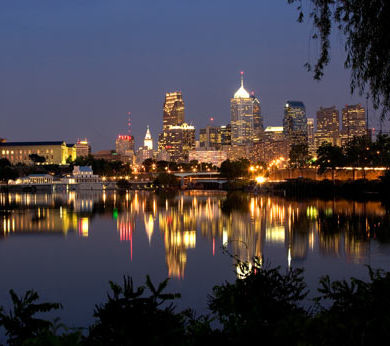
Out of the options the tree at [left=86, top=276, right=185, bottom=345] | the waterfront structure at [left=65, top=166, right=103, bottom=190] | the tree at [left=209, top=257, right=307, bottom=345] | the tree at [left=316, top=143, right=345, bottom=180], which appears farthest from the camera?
the waterfront structure at [left=65, top=166, right=103, bottom=190]

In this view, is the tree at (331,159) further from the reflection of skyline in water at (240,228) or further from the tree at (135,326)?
the tree at (135,326)

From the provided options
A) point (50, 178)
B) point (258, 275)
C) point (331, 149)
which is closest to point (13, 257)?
point (258, 275)

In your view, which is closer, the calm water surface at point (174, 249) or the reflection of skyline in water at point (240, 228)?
the calm water surface at point (174, 249)

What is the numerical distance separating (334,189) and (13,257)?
7814 centimetres

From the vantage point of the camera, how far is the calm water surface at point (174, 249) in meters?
26.7

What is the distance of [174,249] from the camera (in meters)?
38.8

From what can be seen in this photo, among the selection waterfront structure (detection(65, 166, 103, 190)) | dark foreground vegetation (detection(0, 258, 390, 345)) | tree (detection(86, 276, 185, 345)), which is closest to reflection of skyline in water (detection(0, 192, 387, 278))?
dark foreground vegetation (detection(0, 258, 390, 345))

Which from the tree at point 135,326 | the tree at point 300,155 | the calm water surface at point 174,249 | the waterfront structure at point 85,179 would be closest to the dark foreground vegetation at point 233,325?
the tree at point 135,326

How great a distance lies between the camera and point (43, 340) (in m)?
7.29

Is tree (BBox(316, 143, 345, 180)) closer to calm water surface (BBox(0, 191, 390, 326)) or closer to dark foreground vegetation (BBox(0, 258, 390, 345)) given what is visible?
calm water surface (BBox(0, 191, 390, 326))

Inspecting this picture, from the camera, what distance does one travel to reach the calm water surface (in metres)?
26.7

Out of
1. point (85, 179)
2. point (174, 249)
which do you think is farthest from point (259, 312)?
point (85, 179)

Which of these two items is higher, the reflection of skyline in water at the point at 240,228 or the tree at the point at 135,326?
the tree at the point at 135,326

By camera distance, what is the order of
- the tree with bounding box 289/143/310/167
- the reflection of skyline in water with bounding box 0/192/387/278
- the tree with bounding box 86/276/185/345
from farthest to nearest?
the tree with bounding box 289/143/310/167, the reflection of skyline in water with bounding box 0/192/387/278, the tree with bounding box 86/276/185/345
